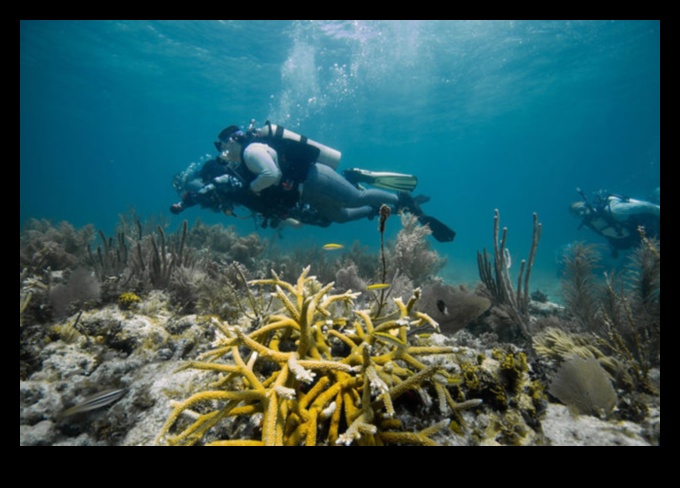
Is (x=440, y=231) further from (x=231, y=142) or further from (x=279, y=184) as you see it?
(x=231, y=142)

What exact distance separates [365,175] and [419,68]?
29091mm

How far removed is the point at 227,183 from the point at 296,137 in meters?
2.30

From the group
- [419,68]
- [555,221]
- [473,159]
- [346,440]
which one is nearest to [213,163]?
[346,440]

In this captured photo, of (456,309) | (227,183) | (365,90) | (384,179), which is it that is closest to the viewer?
(456,309)

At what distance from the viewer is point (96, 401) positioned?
7.07 ft

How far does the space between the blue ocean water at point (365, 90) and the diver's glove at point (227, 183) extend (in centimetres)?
485

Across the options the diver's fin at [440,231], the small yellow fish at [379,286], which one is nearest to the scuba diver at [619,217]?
the diver's fin at [440,231]

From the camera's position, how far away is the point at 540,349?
3.11m

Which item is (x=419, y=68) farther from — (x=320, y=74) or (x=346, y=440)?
(x=346, y=440)

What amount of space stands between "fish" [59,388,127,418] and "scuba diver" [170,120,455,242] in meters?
4.84

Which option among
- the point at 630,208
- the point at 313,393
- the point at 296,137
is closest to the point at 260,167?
the point at 296,137

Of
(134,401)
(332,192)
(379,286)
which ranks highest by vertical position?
(332,192)
